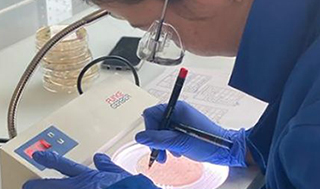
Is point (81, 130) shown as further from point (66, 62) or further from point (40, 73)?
point (40, 73)

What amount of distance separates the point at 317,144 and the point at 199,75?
0.79m

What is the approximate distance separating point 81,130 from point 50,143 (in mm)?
59

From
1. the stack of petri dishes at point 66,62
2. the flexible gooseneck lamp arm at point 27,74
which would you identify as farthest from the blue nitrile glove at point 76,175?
the stack of petri dishes at point 66,62

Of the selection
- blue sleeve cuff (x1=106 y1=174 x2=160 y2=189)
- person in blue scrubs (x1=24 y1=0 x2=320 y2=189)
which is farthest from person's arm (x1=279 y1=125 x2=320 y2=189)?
blue sleeve cuff (x1=106 y1=174 x2=160 y2=189)

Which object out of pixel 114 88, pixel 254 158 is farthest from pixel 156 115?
pixel 254 158

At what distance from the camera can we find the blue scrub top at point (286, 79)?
747 millimetres

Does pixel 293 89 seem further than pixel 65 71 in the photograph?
No

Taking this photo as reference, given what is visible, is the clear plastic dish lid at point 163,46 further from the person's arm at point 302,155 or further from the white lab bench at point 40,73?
the person's arm at point 302,155

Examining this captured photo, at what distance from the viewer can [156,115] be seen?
3.75ft

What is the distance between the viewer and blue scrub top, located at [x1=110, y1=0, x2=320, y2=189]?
2.45 feet

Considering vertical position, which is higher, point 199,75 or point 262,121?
point 262,121

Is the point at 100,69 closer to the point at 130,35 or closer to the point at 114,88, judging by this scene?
the point at 130,35

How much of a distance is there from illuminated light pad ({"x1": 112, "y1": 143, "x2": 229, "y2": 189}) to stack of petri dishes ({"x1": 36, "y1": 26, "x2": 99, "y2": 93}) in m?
0.36

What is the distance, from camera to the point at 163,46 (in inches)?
41.4
